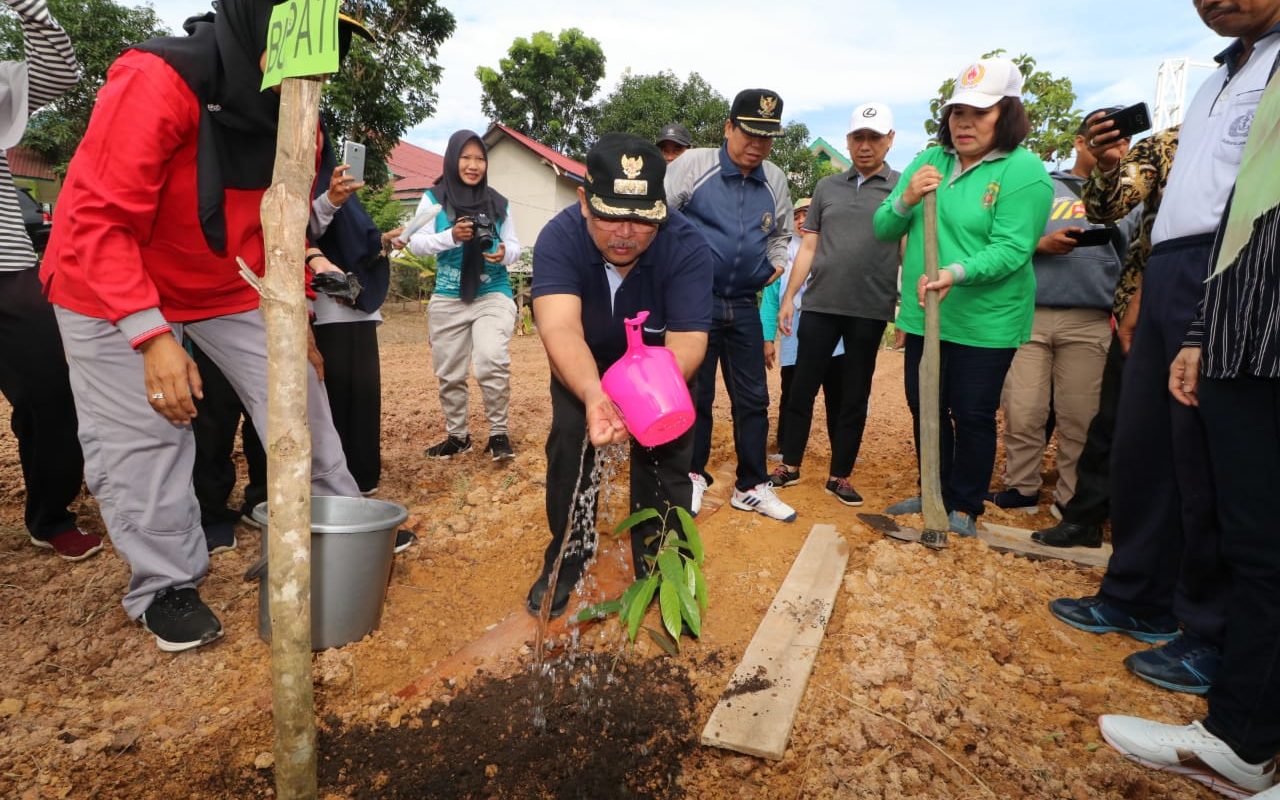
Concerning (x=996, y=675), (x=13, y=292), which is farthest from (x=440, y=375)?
(x=996, y=675)

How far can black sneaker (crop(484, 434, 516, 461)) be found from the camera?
13.1ft

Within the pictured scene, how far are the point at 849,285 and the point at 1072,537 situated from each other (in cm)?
154

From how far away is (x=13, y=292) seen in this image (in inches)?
97.0

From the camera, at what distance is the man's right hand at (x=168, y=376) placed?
191cm

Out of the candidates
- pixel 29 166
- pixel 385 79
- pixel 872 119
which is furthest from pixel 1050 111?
pixel 29 166

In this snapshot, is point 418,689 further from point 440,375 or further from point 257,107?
point 440,375

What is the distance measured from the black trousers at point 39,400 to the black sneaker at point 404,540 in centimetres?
129

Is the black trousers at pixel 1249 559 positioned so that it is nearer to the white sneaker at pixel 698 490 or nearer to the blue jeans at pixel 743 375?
the blue jeans at pixel 743 375

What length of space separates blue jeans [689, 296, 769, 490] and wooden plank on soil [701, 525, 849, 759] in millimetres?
599

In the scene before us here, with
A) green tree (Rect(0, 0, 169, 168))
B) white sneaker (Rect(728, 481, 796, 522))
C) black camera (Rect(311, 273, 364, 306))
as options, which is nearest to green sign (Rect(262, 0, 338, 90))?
black camera (Rect(311, 273, 364, 306))

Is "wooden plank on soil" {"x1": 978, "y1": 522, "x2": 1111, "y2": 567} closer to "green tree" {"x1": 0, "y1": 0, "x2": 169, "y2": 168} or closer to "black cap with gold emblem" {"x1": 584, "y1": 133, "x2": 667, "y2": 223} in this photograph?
"black cap with gold emblem" {"x1": 584, "y1": 133, "x2": 667, "y2": 223}

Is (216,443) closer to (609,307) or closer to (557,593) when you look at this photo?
(557,593)

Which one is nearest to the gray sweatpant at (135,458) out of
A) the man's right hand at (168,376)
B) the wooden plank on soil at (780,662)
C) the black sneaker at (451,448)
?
the man's right hand at (168,376)

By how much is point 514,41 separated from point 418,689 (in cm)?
2708
